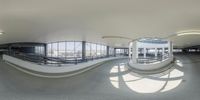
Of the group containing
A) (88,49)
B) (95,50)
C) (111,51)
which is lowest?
(111,51)

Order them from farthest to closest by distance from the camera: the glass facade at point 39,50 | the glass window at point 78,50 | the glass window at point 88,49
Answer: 1. the glass window at point 88,49
2. the glass window at point 78,50
3. the glass facade at point 39,50

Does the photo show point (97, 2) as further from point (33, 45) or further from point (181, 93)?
point (33, 45)

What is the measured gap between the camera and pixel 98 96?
9000 mm

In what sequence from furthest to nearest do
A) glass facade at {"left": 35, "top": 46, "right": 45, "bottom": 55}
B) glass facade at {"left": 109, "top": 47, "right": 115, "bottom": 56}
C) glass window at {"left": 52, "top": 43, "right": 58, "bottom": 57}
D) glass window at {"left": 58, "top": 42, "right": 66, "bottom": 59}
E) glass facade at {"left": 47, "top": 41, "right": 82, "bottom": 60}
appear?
glass facade at {"left": 109, "top": 47, "right": 115, "bottom": 56}
glass window at {"left": 58, "top": 42, "right": 66, "bottom": 59}
glass window at {"left": 52, "top": 43, "right": 58, "bottom": 57}
glass facade at {"left": 47, "top": 41, "right": 82, "bottom": 60}
glass facade at {"left": 35, "top": 46, "right": 45, "bottom": 55}

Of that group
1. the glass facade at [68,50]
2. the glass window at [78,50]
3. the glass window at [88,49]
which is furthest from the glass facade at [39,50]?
the glass window at [88,49]

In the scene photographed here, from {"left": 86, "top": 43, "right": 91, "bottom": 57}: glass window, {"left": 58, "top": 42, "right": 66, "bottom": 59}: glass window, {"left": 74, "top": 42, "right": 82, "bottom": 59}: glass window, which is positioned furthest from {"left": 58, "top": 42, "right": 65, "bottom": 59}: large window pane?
{"left": 86, "top": 43, "right": 91, "bottom": 57}: glass window

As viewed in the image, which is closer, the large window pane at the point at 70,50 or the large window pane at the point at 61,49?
the large window pane at the point at 70,50

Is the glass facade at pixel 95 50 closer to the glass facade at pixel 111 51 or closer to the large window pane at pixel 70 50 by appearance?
the glass facade at pixel 111 51

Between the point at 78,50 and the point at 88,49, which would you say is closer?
the point at 78,50

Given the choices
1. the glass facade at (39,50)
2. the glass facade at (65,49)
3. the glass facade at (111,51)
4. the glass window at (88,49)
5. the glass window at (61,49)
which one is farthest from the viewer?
the glass facade at (111,51)

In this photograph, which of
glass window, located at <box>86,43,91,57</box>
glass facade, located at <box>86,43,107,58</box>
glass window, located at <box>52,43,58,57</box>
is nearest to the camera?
glass window, located at <box>52,43,58,57</box>

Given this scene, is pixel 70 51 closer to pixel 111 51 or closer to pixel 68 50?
pixel 68 50

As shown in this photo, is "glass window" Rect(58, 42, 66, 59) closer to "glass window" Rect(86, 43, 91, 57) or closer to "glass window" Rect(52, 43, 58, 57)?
"glass window" Rect(52, 43, 58, 57)

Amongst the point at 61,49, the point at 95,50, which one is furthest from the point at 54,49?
the point at 95,50
